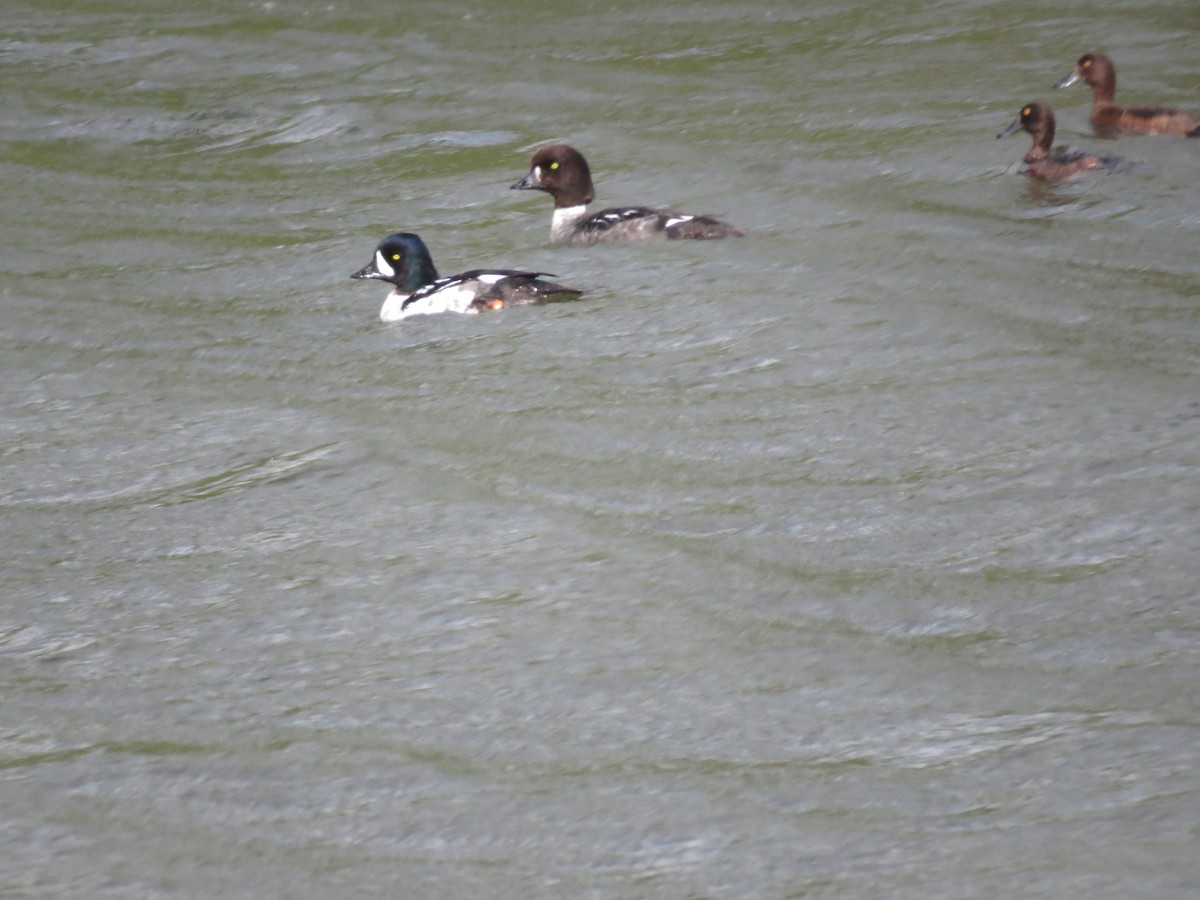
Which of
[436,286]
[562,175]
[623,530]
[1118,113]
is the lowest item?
[623,530]

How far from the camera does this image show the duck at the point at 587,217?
34.6 feet

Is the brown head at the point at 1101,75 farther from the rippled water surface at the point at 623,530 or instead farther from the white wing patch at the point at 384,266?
the white wing patch at the point at 384,266

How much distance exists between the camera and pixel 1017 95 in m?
14.3

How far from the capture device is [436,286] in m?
9.62

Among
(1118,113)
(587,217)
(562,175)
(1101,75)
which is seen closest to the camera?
(587,217)

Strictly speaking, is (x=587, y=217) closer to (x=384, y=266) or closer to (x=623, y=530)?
(x=384, y=266)

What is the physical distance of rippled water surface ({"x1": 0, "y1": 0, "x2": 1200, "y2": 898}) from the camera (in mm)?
4738

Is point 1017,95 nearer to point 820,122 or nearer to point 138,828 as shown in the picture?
point 820,122

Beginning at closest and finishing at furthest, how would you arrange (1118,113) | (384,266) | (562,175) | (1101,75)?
(384,266), (562,175), (1118,113), (1101,75)

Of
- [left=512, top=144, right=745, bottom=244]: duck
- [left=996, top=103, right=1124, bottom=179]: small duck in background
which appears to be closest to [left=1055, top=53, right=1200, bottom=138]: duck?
[left=996, top=103, right=1124, bottom=179]: small duck in background

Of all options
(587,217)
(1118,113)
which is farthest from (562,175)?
(1118,113)

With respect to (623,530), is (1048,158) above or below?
above

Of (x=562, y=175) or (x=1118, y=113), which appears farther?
(x=1118, y=113)

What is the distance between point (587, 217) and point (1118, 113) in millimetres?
3989
